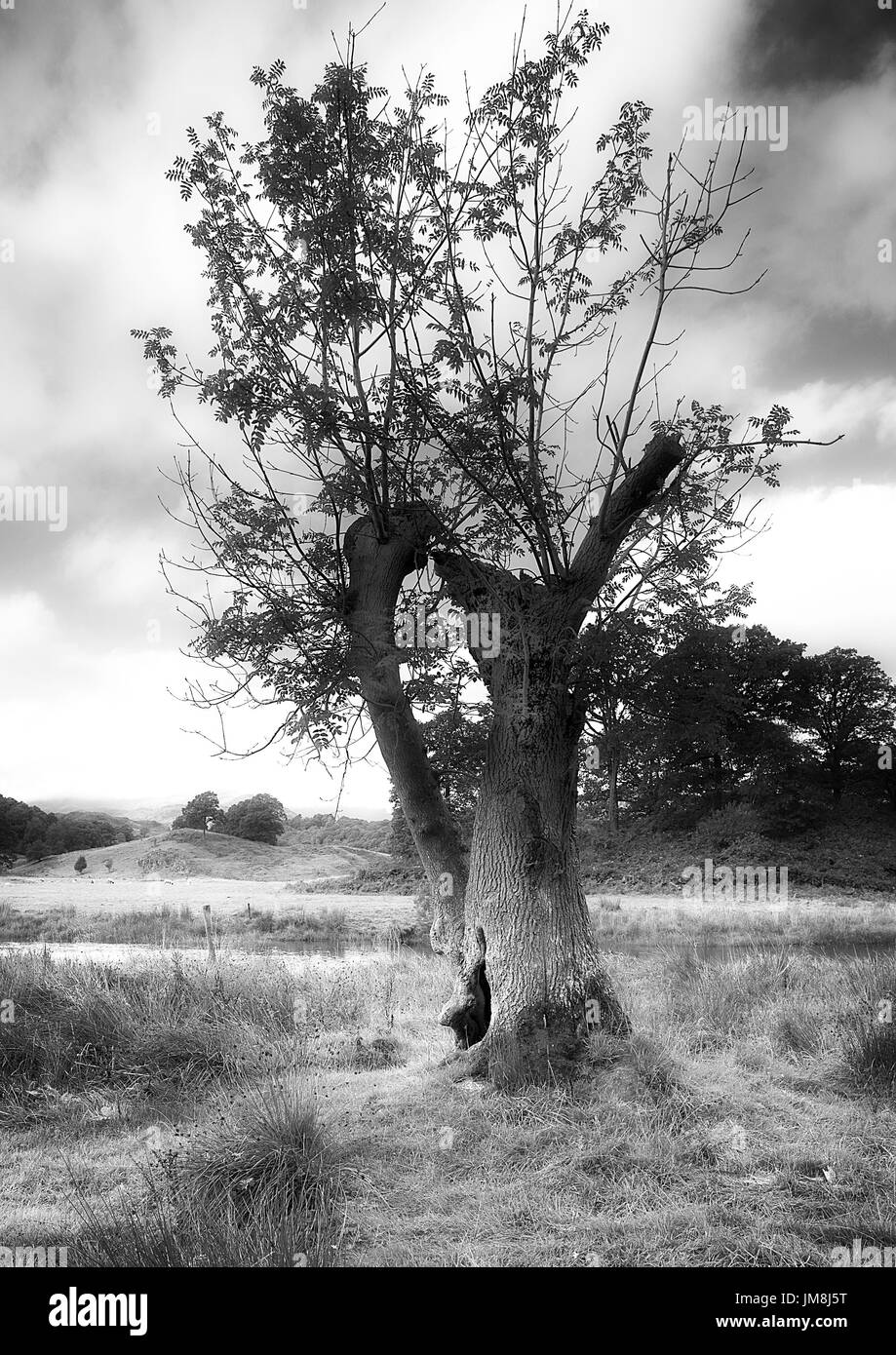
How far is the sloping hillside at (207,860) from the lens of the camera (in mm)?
46594

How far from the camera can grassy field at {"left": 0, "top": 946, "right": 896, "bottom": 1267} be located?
14.8 feet

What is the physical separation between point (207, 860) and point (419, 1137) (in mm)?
47179

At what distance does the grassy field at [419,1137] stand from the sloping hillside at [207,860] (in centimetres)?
3379

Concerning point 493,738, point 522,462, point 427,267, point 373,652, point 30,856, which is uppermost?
point 427,267

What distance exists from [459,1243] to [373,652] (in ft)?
16.6

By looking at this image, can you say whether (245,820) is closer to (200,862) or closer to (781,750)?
(200,862)

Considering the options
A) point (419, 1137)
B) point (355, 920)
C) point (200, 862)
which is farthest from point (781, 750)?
point (200, 862)

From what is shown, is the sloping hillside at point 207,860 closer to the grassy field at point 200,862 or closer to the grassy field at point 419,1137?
the grassy field at point 200,862

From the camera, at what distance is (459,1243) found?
4.49 metres

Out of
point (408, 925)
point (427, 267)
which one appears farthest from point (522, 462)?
point (408, 925)

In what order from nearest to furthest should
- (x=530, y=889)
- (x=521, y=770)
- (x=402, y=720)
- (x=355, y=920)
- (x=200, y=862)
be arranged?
1. (x=530, y=889)
2. (x=521, y=770)
3. (x=402, y=720)
4. (x=355, y=920)
5. (x=200, y=862)

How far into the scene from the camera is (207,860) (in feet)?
165
